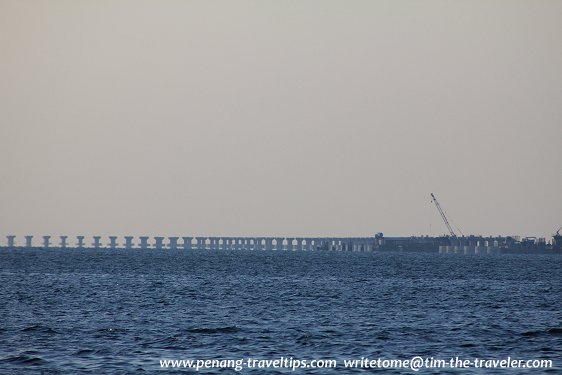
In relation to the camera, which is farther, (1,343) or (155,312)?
(155,312)

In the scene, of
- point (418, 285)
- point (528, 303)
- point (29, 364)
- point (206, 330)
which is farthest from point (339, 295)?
point (29, 364)

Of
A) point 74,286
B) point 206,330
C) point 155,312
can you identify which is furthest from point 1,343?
point 74,286

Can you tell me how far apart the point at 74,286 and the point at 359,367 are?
61.0 metres

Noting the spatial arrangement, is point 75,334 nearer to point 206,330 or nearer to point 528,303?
point 206,330

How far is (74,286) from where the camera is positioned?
103312 mm

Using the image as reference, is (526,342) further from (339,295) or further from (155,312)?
(339,295)

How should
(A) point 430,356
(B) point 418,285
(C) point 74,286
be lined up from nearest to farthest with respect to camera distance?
(A) point 430,356
(C) point 74,286
(B) point 418,285

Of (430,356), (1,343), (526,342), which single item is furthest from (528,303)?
(1,343)

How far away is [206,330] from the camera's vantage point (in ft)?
196

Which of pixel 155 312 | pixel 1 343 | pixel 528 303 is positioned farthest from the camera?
pixel 528 303

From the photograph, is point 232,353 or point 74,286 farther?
point 74,286

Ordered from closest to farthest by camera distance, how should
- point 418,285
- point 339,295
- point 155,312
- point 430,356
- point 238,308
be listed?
point 430,356
point 155,312
point 238,308
point 339,295
point 418,285

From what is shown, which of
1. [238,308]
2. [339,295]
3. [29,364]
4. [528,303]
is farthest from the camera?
[339,295]

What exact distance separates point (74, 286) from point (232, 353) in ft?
182
